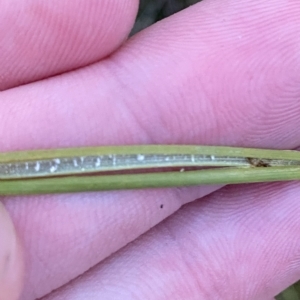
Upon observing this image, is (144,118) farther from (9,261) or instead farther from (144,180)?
(9,261)

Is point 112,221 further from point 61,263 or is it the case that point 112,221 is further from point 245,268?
point 245,268

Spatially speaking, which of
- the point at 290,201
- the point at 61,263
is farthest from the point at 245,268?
the point at 61,263

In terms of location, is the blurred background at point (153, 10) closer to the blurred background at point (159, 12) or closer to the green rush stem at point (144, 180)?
the blurred background at point (159, 12)

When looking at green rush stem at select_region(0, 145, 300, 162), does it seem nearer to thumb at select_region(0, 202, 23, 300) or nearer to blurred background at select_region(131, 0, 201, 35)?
thumb at select_region(0, 202, 23, 300)

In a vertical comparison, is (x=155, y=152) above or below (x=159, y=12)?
below

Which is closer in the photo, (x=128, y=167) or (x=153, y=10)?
(x=128, y=167)

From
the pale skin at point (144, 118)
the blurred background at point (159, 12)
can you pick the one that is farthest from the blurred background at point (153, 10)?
the pale skin at point (144, 118)

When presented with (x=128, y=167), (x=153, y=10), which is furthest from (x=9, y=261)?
(x=153, y=10)

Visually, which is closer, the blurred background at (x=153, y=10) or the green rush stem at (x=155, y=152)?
the green rush stem at (x=155, y=152)
